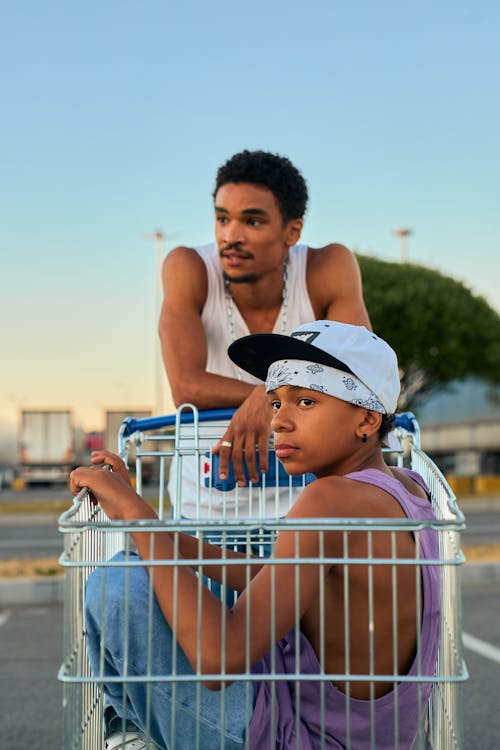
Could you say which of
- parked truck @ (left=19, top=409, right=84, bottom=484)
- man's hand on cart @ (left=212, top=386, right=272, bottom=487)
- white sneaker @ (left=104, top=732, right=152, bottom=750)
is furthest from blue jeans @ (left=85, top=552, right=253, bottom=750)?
parked truck @ (left=19, top=409, right=84, bottom=484)

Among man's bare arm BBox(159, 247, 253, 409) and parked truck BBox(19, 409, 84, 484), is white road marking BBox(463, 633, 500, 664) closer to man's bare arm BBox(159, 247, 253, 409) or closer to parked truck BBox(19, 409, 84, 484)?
man's bare arm BBox(159, 247, 253, 409)

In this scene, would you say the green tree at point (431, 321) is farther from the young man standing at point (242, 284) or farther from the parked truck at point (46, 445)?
the young man standing at point (242, 284)

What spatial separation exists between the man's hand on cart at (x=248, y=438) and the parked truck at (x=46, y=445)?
4332 cm

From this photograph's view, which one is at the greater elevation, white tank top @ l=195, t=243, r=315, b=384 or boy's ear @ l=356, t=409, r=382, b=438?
white tank top @ l=195, t=243, r=315, b=384

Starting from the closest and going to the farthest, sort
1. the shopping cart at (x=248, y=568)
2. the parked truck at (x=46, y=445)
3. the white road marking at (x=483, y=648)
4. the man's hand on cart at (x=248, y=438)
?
1. the shopping cart at (x=248, y=568)
2. the man's hand on cart at (x=248, y=438)
3. the white road marking at (x=483, y=648)
4. the parked truck at (x=46, y=445)

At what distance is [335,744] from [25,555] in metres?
11.9

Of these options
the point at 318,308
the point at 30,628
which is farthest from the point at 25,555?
the point at 318,308

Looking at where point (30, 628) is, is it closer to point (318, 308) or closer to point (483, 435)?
point (318, 308)

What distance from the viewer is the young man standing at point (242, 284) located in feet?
10.9

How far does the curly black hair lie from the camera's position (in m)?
3.40

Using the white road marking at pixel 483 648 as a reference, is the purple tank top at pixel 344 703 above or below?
above

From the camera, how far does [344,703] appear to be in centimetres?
214

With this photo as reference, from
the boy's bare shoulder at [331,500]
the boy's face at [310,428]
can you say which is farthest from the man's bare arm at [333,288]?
the boy's bare shoulder at [331,500]

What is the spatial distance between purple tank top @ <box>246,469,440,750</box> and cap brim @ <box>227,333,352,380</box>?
259mm
